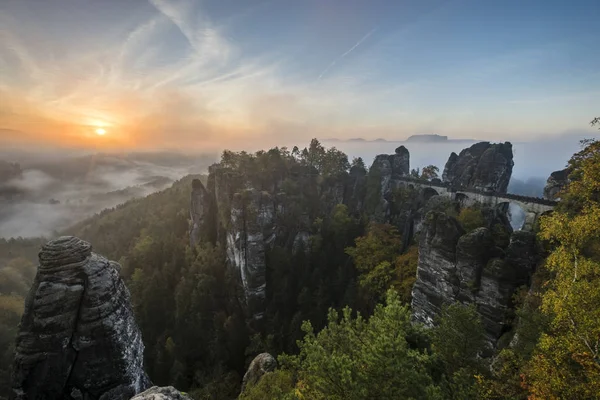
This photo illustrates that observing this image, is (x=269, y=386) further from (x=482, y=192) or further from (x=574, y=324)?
(x=482, y=192)

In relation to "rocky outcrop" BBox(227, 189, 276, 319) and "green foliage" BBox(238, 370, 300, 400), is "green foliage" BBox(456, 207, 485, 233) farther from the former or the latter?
"green foliage" BBox(238, 370, 300, 400)

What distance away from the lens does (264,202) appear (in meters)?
44.6

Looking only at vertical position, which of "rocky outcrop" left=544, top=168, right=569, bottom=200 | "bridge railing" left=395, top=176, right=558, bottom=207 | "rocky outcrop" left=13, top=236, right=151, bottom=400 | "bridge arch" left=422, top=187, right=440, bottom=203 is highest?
"rocky outcrop" left=544, top=168, right=569, bottom=200

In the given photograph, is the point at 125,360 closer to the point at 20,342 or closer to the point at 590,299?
the point at 20,342

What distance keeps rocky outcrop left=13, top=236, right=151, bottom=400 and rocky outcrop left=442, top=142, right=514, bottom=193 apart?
52775 millimetres

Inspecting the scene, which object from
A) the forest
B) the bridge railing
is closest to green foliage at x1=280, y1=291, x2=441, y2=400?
the forest

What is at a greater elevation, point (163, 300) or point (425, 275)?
point (425, 275)

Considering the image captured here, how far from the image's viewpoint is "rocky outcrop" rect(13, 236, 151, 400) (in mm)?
12070

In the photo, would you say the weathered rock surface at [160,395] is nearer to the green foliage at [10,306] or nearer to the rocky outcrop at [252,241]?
the green foliage at [10,306]

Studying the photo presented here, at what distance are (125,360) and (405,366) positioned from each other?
11592 millimetres

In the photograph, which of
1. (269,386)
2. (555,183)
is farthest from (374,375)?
(555,183)

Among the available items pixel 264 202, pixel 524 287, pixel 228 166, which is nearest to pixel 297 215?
pixel 264 202

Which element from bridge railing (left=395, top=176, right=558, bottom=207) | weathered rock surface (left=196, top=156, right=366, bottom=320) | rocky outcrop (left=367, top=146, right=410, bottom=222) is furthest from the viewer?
rocky outcrop (left=367, top=146, right=410, bottom=222)

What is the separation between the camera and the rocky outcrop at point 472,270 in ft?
81.7
